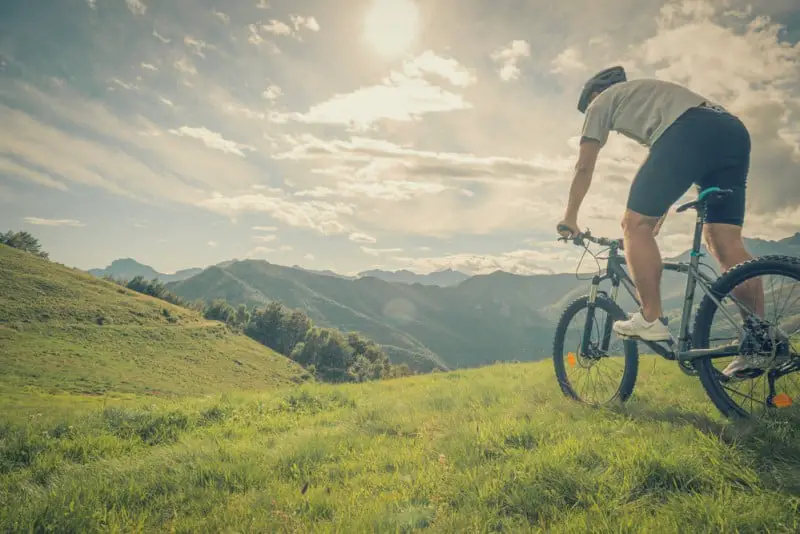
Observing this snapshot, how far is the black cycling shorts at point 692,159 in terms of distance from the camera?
3.98 m

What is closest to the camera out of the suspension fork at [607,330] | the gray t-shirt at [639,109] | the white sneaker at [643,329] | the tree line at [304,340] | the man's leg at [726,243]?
the gray t-shirt at [639,109]

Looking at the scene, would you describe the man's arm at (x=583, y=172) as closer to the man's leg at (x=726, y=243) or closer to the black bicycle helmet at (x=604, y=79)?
the black bicycle helmet at (x=604, y=79)

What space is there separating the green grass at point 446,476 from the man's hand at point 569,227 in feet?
6.64

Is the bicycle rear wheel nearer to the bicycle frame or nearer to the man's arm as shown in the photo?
the bicycle frame

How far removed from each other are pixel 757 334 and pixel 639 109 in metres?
2.34

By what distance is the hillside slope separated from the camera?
228 ft

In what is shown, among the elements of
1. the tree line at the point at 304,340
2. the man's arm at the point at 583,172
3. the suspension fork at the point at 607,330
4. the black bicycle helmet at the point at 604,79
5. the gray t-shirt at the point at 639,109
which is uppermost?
the black bicycle helmet at the point at 604,79

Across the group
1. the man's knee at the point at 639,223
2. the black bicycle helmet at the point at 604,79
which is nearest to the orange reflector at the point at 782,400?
the man's knee at the point at 639,223

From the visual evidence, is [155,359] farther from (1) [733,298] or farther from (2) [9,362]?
(1) [733,298]

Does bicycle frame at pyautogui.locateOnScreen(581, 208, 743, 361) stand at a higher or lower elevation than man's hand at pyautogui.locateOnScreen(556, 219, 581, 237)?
lower

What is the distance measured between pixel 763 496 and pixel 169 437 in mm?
6627

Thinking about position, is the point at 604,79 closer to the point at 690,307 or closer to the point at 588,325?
the point at 690,307

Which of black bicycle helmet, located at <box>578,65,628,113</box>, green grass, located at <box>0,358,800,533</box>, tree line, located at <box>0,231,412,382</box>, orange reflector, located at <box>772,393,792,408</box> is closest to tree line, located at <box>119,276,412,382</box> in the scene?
tree line, located at <box>0,231,412,382</box>

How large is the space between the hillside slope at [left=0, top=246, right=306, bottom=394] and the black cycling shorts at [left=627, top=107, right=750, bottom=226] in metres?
75.4
